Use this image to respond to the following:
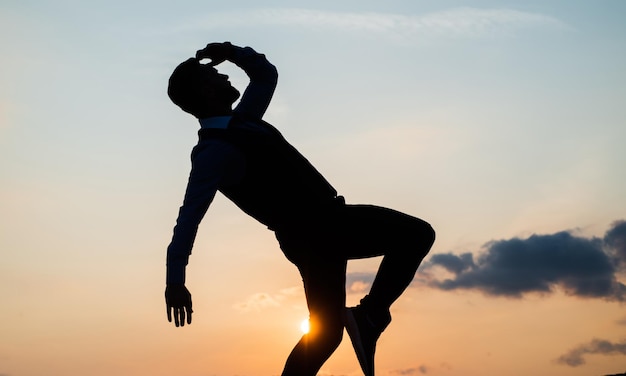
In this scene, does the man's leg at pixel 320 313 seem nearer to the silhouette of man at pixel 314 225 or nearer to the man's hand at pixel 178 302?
the silhouette of man at pixel 314 225

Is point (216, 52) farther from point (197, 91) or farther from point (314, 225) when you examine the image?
point (314, 225)

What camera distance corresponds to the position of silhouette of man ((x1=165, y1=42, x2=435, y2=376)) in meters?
6.08

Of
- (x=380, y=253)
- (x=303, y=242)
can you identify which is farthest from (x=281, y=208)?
(x=380, y=253)

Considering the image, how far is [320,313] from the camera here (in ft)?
20.0

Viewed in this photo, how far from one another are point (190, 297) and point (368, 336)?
1.29 metres

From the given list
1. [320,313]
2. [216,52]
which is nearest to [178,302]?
[320,313]

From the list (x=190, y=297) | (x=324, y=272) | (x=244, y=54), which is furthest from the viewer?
(x=244, y=54)

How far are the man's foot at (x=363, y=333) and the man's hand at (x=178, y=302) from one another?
3.68 feet

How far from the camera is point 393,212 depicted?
242 inches

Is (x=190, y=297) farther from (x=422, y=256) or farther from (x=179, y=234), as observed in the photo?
(x=422, y=256)

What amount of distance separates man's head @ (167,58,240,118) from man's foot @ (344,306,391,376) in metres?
1.66

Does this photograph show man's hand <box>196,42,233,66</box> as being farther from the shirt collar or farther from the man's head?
the shirt collar

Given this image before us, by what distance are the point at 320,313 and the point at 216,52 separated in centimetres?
200

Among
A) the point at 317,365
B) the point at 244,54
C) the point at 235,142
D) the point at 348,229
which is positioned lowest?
the point at 317,365
